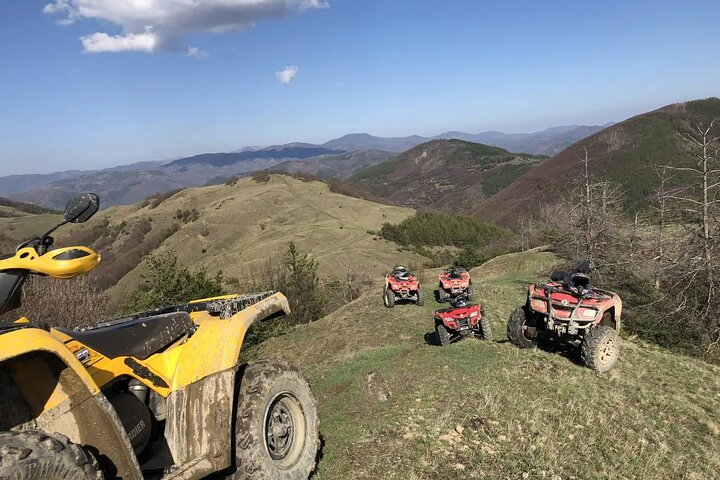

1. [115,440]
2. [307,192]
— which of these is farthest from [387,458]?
[307,192]

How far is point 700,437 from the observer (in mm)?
7070

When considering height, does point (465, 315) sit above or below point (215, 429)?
below

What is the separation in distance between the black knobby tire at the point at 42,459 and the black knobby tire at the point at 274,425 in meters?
1.45

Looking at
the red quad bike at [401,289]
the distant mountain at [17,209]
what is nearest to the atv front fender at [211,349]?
the red quad bike at [401,289]

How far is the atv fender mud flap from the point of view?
3.60m

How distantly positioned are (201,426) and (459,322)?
8.49 meters

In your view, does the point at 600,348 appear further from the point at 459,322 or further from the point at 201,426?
the point at 201,426

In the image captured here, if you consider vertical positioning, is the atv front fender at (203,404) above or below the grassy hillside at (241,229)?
above

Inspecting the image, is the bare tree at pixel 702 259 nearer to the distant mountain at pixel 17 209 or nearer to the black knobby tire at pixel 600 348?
the black knobby tire at pixel 600 348

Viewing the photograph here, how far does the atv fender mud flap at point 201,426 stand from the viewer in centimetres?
360

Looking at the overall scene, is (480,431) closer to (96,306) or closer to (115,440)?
(115,440)

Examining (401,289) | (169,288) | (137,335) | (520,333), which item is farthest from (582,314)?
(169,288)

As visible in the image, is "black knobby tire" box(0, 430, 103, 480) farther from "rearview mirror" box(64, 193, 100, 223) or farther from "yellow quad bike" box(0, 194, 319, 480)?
"rearview mirror" box(64, 193, 100, 223)

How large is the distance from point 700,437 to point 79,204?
852cm
